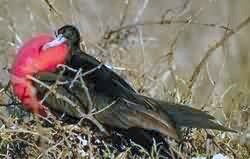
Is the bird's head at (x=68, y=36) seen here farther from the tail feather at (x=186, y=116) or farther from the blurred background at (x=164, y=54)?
the tail feather at (x=186, y=116)

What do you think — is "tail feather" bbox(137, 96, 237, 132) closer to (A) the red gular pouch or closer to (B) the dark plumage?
(B) the dark plumage

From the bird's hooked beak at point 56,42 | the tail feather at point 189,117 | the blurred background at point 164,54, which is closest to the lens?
the tail feather at point 189,117

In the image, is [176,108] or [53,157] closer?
[53,157]

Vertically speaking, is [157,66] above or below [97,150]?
above

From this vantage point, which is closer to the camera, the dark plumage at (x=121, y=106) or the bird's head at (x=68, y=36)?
the dark plumage at (x=121, y=106)

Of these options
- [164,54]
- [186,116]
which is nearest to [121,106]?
[186,116]

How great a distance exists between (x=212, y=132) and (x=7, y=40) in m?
1.19

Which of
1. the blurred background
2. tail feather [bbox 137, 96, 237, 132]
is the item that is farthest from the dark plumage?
the blurred background

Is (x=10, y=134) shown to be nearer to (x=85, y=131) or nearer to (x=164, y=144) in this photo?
(x=85, y=131)

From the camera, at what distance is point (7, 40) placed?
507cm

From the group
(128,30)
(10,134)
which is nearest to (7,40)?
(128,30)

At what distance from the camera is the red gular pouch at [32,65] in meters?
4.26

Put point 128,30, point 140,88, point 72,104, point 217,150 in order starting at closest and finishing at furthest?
point 72,104 < point 217,150 < point 140,88 < point 128,30

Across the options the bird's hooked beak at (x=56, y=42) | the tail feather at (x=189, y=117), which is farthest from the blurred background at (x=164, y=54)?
the bird's hooked beak at (x=56, y=42)
